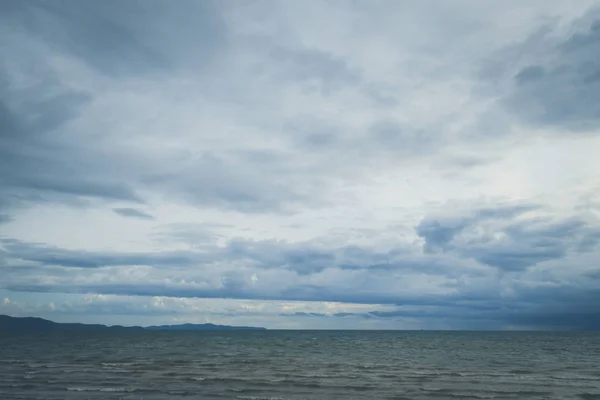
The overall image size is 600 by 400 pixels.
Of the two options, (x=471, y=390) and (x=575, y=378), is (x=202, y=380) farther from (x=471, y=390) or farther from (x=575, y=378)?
(x=575, y=378)

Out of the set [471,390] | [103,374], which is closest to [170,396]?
[103,374]

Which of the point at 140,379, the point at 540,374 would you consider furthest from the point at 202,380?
the point at 540,374

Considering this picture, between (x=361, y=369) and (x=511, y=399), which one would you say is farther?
(x=361, y=369)

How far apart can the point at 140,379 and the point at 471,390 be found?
32.5 metres

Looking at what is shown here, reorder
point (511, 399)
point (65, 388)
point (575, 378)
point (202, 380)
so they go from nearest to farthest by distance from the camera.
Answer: point (511, 399), point (65, 388), point (202, 380), point (575, 378)

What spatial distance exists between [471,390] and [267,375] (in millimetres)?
21893

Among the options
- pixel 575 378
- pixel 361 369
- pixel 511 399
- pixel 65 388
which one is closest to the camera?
pixel 511 399

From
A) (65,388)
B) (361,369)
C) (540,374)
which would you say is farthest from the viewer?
(361,369)

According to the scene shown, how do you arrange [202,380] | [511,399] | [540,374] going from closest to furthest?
[511,399] → [202,380] → [540,374]

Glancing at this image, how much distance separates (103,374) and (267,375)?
18209 mm

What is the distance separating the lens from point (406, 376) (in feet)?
173

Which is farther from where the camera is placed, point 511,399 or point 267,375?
point 267,375

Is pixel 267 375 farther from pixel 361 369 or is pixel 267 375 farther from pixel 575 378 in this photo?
pixel 575 378

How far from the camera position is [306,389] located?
4203 centimetres
